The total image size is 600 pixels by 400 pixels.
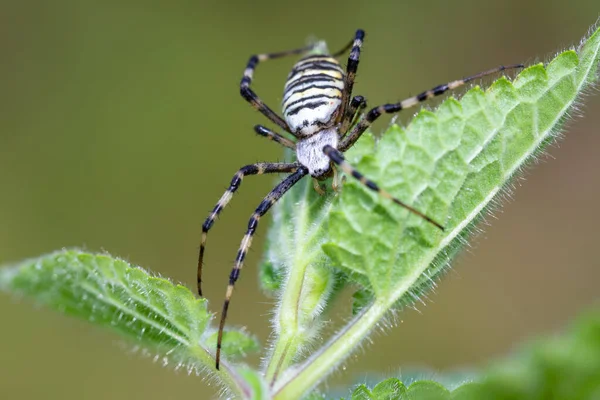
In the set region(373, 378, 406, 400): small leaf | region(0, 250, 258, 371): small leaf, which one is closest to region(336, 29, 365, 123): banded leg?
region(0, 250, 258, 371): small leaf

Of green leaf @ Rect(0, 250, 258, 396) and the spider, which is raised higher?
the spider

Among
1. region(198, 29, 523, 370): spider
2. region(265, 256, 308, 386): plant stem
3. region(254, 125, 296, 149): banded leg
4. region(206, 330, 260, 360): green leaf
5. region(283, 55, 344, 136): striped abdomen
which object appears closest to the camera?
region(265, 256, 308, 386): plant stem

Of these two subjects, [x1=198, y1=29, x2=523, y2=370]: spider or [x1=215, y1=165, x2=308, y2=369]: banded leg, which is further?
[x1=198, y1=29, x2=523, y2=370]: spider

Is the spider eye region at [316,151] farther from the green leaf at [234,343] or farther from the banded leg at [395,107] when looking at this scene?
the green leaf at [234,343]

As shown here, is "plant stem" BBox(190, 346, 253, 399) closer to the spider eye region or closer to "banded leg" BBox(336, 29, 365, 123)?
the spider eye region

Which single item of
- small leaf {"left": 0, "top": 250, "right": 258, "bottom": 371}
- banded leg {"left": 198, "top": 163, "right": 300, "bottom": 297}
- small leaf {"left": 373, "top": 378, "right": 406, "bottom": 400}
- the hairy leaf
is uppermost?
banded leg {"left": 198, "top": 163, "right": 300, "bottom": 297}

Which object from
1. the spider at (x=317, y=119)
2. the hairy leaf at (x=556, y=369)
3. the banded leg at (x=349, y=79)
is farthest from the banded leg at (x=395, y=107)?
the hairy leaf at (x=556, y=369)
